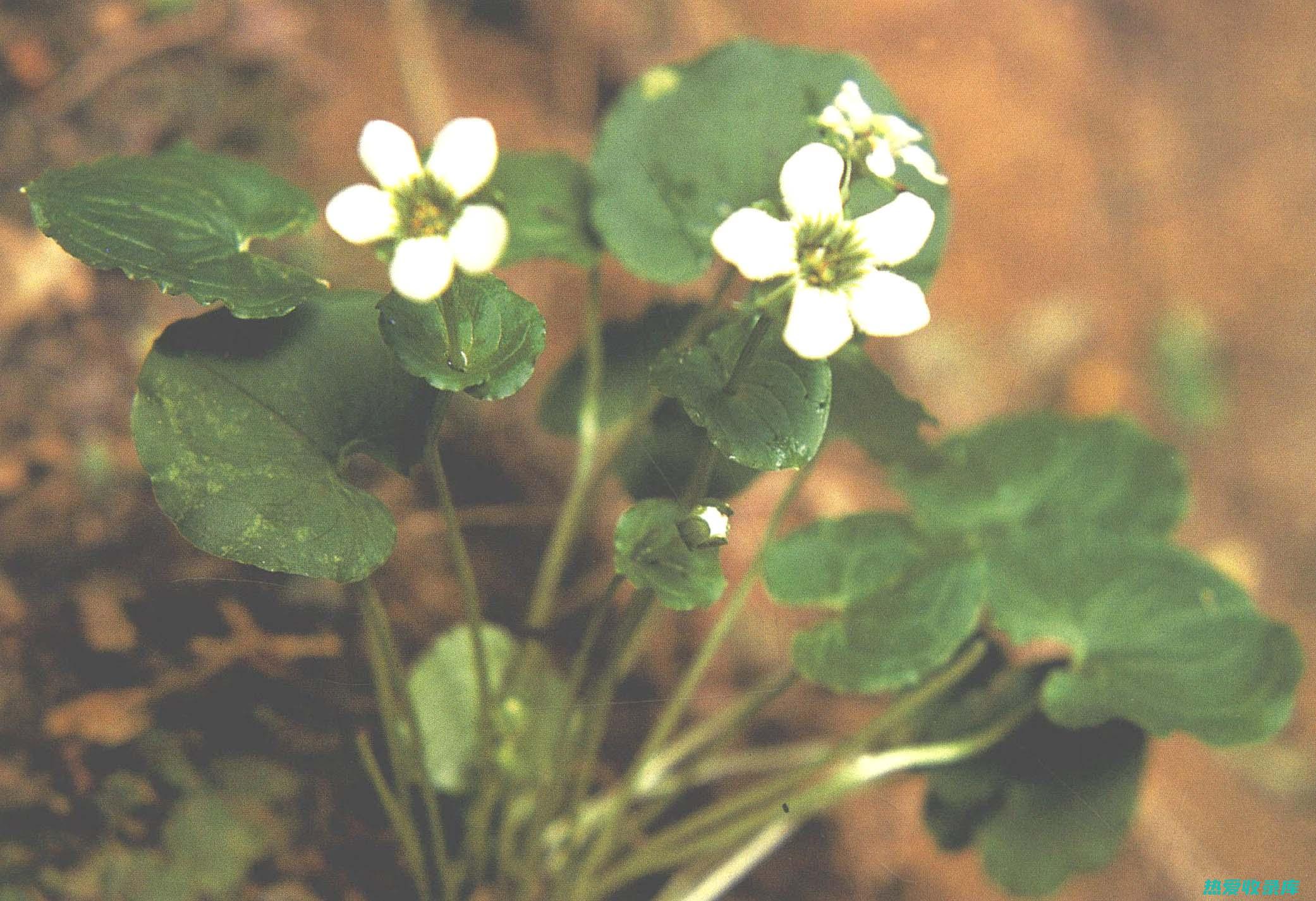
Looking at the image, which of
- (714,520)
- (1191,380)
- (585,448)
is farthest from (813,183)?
(1191,380)

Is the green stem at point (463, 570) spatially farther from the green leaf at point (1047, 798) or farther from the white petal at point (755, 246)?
the green leaf at point (1047, 798)

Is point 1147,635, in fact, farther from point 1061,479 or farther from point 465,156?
point 465,156

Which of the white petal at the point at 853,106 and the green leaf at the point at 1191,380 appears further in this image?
the green leaf at the point at 1191,380

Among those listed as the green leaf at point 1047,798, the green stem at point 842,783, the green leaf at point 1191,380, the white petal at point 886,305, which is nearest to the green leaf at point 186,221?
the white petal at point 886,305

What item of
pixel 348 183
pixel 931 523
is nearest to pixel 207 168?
pixel 348 183

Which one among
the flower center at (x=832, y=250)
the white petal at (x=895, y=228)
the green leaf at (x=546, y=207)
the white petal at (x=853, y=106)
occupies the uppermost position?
the white petal at (x=853, y=106)

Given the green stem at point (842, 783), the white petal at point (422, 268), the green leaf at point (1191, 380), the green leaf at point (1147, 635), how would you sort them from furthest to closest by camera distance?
the green leaf at point (1191, 380)
the green stem at point (842, 783)
the green leaf at point (1147, 635)
the white petal at point (422, 268)
